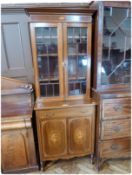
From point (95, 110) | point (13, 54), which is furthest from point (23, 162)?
point (13, 54)

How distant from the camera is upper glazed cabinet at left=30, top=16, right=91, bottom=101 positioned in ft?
5.12

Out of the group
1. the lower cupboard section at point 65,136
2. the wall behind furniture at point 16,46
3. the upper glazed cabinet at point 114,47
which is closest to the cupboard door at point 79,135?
the lower cupboard section at point 65,136

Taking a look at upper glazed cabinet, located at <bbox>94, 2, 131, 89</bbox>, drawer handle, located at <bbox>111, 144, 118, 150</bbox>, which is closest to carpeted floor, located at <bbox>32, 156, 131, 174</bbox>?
drawer handle, located at <bbox>111, 144, 118, 150</bbox>

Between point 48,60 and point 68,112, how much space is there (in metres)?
0.62

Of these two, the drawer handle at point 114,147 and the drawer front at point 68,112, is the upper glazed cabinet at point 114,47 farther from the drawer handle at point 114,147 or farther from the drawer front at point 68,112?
the drawer handle at point 114,147

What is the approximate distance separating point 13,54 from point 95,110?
1.21 m

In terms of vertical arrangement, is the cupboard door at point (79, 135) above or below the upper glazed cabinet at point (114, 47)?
below

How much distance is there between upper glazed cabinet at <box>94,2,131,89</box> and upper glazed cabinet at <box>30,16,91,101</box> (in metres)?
0.15

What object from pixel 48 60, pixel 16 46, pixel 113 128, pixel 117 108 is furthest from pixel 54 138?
pixel 16 46

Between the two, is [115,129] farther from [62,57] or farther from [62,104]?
[62,57]

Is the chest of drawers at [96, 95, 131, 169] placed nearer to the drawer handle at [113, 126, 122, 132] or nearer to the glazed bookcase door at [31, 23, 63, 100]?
the drawer handle at [113, 126, 122, 132]

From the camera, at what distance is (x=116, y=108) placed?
162 centimetres

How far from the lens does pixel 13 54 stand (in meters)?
1.83

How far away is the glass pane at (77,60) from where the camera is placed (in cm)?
161
